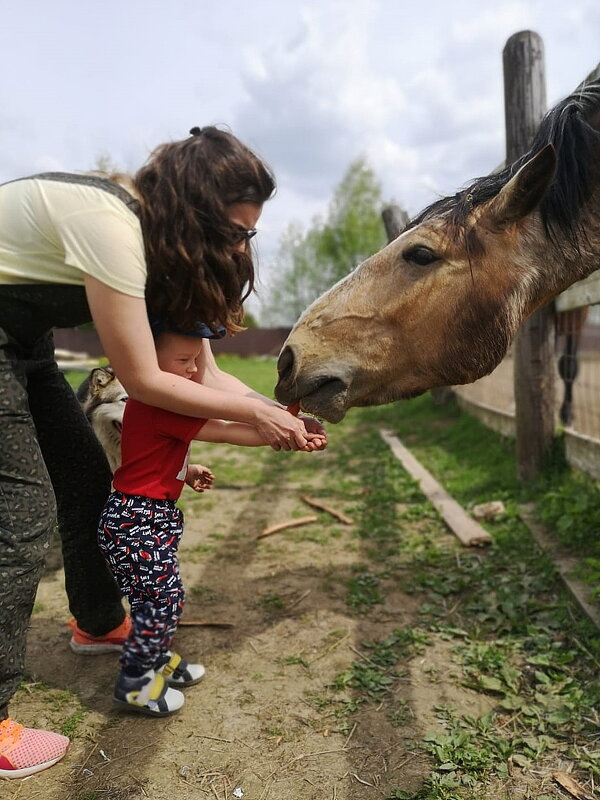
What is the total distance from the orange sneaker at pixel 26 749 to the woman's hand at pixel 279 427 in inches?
47.7

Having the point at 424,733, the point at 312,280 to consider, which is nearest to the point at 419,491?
the point at 424,733

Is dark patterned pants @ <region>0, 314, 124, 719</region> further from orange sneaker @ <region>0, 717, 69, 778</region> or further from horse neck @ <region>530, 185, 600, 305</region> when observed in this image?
horse neck @ <region>530, 185, 600, 305</region>

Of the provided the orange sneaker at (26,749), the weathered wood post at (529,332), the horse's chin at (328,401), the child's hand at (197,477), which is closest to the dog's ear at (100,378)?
the child's hand at (197,477)

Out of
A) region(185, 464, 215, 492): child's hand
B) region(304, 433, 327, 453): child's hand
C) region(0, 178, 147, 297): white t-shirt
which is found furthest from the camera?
region(185, 464, 215, 492): child's hand

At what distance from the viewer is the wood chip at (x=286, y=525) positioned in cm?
421

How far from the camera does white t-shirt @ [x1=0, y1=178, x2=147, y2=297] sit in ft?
5.12

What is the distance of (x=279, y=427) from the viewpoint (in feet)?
6.23

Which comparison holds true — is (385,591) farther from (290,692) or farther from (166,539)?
(166,539)

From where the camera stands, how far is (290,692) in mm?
2381

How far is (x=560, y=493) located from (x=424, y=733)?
2.37m

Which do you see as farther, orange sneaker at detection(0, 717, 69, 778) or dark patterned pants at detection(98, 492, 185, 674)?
dark patterned pants at detection(98, 492, 185, 674)

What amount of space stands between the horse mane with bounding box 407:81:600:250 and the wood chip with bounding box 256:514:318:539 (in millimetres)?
2639

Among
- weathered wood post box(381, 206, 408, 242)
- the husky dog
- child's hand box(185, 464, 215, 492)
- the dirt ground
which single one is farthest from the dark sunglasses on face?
weathered wood post box(381, 206, 408, 242)

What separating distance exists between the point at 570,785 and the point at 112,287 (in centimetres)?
196
